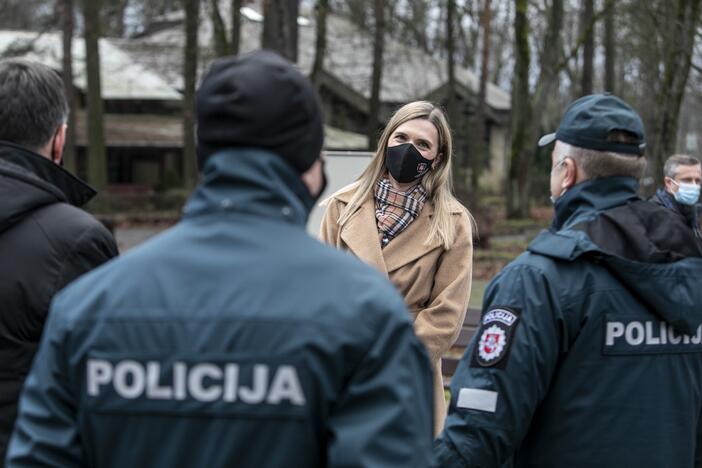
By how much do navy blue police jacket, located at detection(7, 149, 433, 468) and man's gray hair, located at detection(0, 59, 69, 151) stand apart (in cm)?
146

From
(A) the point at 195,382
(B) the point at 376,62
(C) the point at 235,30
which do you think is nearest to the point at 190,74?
(C) the point at 235,30

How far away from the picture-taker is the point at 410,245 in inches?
171

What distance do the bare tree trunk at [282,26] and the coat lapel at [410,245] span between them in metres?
12.0

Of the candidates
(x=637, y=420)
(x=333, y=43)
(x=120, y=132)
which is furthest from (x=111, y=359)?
(x=333, y=43)

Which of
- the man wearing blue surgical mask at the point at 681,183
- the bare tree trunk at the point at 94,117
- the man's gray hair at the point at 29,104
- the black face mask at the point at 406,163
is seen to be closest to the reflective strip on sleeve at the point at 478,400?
the man's gray hair at the point at 29,104

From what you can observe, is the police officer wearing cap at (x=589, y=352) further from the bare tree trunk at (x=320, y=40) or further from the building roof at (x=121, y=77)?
the building roof at (x=121, y=77)

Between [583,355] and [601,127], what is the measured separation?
2.21ft

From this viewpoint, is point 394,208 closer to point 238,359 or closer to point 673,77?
point 238,359

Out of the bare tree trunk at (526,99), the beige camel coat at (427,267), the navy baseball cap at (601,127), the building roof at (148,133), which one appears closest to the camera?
the navy baseball cap at (601,127)

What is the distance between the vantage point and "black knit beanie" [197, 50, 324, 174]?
6.27 ft

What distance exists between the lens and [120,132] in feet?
121

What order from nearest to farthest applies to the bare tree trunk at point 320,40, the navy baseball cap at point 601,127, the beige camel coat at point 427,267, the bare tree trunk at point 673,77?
1. the navy baseball cap at point 601,127
2. the beige camel coat at point 427,267
3. the bare tree trunk at point 673,77
4. the bare tree trunk at point 320,40

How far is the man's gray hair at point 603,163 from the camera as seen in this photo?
117 inches

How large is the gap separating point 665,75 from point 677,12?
1207 mm
